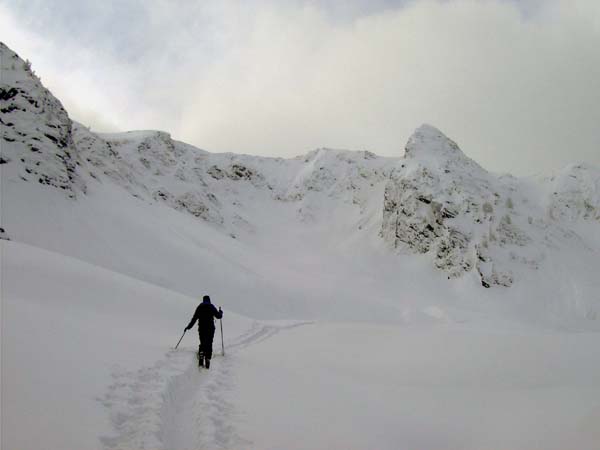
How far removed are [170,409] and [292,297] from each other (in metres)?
33.3

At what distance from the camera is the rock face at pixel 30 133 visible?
36.3 metres

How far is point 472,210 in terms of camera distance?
6575 centimetres

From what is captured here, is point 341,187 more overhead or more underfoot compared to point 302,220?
more overhead

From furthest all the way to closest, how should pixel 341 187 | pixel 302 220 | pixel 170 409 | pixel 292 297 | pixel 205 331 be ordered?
pixel 341 187 → pixel 302 220 → pixel 292 297 → pixel 205 331 → pixel 170 409

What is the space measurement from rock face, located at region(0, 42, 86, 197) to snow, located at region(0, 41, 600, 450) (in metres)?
0.19

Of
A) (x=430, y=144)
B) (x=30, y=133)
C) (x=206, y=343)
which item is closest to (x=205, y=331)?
(x=206, y=343)

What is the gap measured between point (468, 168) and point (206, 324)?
240 feet

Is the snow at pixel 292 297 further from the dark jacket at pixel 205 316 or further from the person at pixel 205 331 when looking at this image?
the dark jacket at pixel 205 316

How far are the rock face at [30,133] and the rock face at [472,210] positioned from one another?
167 feet

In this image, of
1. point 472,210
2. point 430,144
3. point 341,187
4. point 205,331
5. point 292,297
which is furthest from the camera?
point 341,187

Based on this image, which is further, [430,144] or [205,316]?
[430,144]

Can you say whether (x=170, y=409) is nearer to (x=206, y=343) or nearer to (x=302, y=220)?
(x=206, y=343)

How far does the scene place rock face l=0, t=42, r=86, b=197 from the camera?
3631 cm

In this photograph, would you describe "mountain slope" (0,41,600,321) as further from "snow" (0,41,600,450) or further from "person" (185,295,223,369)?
"person" (185,295,223,369)
